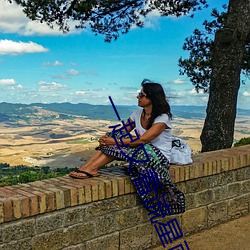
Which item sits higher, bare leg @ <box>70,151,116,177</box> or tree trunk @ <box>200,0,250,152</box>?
tree trunk @ <box>200,0,250,152</box>

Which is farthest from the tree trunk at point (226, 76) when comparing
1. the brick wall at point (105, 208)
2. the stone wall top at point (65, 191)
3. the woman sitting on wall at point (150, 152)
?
the woman sitting on wall at point (150, 152)

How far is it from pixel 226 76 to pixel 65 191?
462 centimetres

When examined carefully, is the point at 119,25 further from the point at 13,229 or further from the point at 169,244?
the point at 13,229

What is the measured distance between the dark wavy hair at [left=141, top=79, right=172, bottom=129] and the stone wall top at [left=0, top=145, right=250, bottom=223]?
0.55m

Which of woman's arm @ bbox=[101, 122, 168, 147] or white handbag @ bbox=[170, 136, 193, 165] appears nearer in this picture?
woman's arm @ bbox=[101, 122, 168, 147]

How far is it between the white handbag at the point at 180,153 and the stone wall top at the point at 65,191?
8 centimetres

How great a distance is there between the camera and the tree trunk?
6.94m

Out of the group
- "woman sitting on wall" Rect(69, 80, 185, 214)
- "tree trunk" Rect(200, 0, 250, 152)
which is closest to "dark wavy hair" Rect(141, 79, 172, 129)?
"woman sitting on wall" Rect(69, 80, 185, 214)

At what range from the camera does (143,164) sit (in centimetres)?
348

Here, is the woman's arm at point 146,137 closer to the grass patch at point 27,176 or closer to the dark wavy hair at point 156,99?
the dark wavy hair at point 156,99

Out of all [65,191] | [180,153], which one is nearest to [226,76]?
[180,153]

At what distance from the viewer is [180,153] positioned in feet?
13.3

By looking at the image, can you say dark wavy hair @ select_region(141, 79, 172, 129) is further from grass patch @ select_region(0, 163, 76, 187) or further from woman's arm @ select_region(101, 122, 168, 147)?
grass patch @ select_region(0, 163, 76, 187)

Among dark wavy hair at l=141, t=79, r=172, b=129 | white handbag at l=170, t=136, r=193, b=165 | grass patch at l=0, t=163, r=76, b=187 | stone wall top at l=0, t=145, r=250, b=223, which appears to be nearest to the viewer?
stone wall top at l=0, t=145, r=250, b=223
